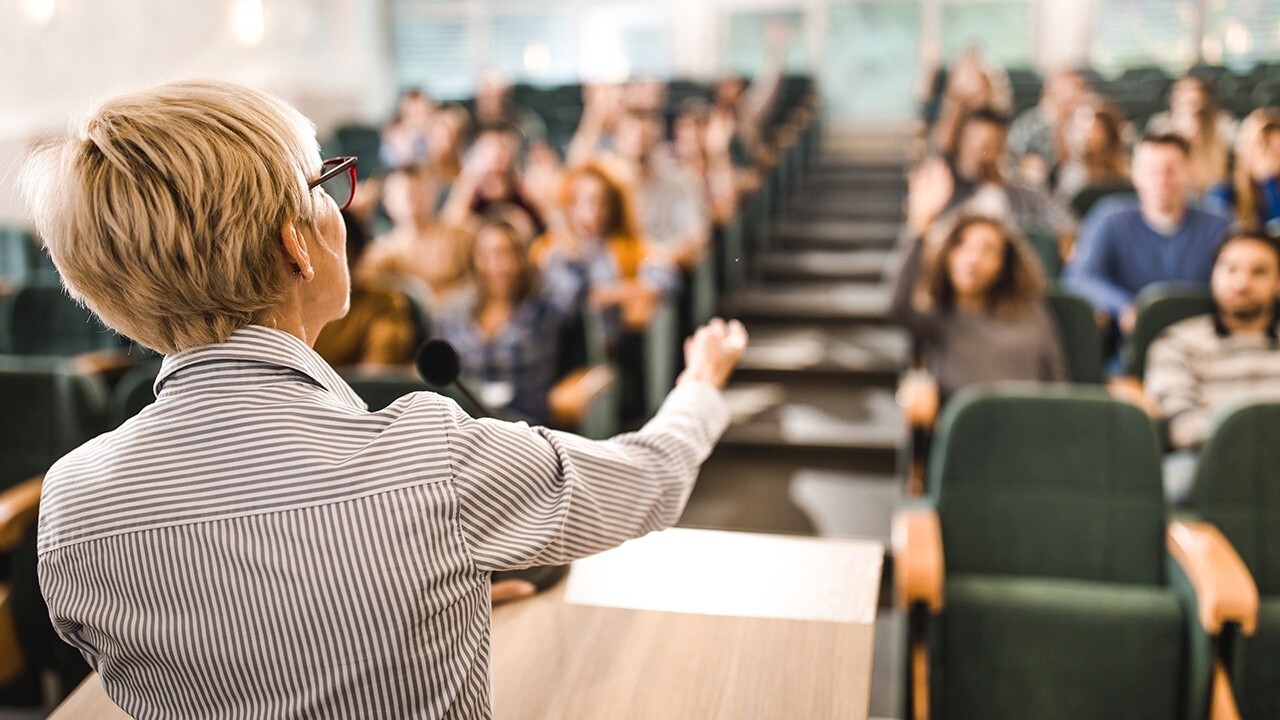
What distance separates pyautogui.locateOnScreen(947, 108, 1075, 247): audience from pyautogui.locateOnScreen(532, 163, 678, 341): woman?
1.24 meters

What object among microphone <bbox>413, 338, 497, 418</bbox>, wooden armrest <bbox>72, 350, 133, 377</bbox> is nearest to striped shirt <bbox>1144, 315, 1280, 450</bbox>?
microphone <bbox>413, 338, 497, 418</bbox>

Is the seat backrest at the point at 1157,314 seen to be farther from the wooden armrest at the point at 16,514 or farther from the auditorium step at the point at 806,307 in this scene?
the wooden armrest at the point at 16,514

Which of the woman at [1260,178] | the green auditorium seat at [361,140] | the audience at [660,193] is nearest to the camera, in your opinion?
the woman at [1260,178]

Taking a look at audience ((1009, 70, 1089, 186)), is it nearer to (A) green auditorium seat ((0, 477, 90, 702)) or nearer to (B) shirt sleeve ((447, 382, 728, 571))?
(A) green auditorium seat ((0, 477, 90, 702))

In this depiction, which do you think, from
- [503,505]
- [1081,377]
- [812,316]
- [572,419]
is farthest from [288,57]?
[503,505]

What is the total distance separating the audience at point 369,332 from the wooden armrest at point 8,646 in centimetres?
91

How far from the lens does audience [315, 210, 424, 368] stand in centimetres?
264

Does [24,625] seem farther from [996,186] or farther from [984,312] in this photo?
[996,186]

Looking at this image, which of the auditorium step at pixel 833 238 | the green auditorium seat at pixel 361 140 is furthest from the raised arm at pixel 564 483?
the green auditorium seat at pixel 361 140

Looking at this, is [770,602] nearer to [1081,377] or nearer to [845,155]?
[1081,377]

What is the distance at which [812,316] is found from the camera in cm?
447

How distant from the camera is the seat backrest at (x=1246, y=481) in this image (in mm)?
1926

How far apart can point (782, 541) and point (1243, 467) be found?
1.11 m

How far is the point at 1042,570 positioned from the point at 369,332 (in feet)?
5.62
